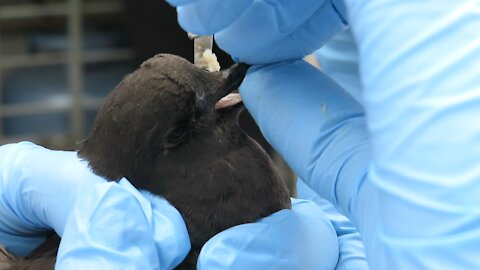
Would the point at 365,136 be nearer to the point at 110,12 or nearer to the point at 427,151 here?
the point at 427,151

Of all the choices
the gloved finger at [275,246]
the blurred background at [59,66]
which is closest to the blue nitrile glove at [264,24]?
the gloved finger at [275,246]

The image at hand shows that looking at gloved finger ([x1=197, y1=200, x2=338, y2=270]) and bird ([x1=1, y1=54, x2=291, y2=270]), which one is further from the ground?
bird ([x1=1, y1=54, x2=291, y2=270])

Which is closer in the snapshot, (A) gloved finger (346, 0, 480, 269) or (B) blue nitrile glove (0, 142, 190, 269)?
(A) gloved finger (346, 0, 480, 269)

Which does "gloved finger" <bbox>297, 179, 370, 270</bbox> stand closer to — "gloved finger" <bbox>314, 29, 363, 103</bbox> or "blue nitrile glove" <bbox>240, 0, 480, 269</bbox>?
"gloved finger" <bbox>314, 29, 363, 103</bbox>

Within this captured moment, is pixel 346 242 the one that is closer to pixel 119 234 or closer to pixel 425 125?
pixel 119 234

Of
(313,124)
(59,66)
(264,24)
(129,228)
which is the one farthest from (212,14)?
(59,66)

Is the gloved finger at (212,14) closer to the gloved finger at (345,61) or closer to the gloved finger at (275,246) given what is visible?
the gloved finger at (275,246)

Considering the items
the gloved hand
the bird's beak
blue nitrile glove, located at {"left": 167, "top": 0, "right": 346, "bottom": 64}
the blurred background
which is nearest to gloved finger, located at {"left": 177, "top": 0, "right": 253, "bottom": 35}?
blue nitrile glove, located at {"left": 167, "top": 0, "right": 346, "bottom": 64}
